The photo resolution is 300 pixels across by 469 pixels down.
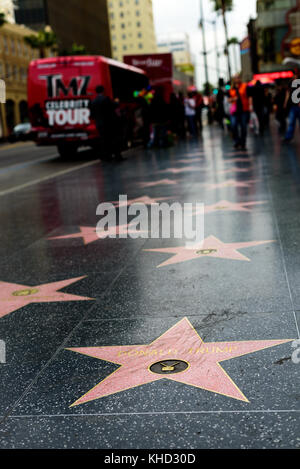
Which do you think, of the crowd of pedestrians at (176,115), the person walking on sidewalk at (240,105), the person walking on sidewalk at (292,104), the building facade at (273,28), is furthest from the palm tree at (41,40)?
the person walking on sidewalk at (292,104)

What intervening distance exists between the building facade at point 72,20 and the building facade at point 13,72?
12561mm

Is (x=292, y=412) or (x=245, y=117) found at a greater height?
(x=245, y=117)

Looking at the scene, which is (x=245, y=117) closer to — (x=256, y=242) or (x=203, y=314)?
(x=256, y=242)

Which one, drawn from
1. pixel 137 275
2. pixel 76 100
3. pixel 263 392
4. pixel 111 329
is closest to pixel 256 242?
pixel 137 275

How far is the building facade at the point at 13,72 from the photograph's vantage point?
7000cm

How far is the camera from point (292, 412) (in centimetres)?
237

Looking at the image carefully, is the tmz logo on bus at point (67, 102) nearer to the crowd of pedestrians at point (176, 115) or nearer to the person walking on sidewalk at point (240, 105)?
the crowd of pedestrians at point (176, 115)

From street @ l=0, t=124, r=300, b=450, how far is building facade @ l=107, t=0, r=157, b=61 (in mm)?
174093

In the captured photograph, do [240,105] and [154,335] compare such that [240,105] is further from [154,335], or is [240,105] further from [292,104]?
[154,335]

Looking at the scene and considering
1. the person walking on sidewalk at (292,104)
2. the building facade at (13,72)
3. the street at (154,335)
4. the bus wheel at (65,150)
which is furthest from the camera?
the building facade at (13,72)

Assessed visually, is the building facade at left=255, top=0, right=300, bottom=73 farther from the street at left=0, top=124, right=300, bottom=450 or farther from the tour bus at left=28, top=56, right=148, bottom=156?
the street at left=0, top=124, right=300, bottom=450

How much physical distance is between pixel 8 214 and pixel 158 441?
6.90m

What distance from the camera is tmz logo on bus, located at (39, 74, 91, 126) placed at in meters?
19.5

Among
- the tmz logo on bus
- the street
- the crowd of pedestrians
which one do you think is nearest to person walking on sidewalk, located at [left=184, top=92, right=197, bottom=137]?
the crowd of pedestrians
